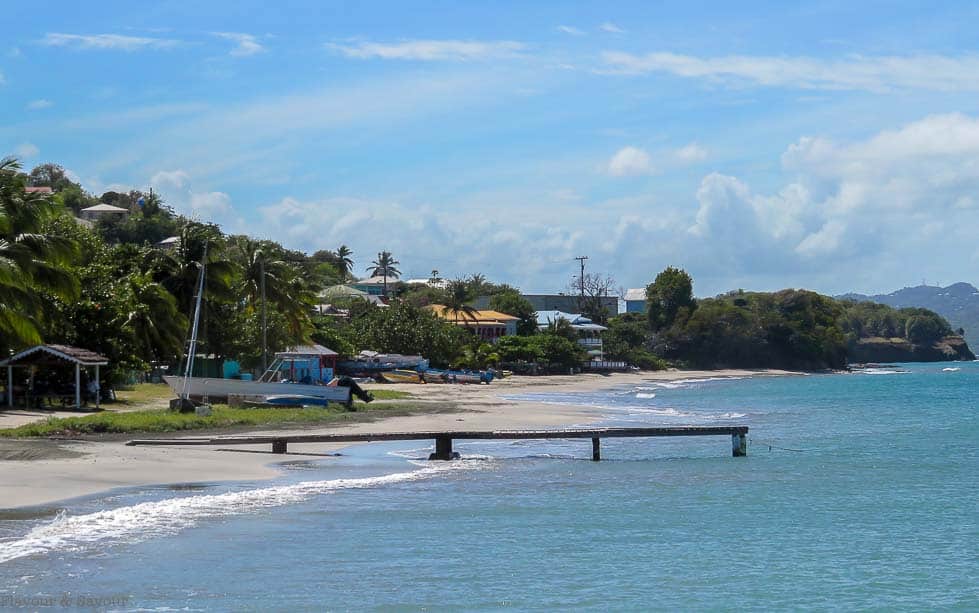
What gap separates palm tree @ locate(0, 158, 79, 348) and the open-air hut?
572 millimetres

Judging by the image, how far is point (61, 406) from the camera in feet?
128

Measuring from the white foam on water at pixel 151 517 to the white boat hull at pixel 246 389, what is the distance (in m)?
18.9

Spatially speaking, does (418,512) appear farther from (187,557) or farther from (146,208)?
(146,208)

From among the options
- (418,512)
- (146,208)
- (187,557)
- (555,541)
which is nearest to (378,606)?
(187,557)

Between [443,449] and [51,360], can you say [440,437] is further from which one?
[51,360]

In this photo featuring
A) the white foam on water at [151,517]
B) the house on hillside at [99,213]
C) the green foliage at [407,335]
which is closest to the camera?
the white foam on water at [151,517]

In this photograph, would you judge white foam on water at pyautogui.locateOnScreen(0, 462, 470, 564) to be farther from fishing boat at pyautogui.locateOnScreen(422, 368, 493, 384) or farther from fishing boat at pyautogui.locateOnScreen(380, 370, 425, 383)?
fishing boat at pyautogui.locateOnScreen(422, 368, 493, 384)

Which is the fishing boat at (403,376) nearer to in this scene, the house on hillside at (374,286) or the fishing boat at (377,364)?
the fishing boat at (377,364)

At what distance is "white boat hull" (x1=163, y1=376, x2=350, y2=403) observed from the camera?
42144mm

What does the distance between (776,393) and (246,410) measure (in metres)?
54.2

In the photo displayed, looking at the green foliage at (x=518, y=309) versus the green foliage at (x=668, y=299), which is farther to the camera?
the green foliage at (x=668, y=299)

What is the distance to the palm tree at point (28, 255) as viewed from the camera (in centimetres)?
3594

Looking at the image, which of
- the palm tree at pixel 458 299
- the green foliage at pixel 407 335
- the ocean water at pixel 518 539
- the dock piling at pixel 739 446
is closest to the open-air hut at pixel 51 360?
the ocean water at pixel 518 539

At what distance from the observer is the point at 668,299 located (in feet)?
483
